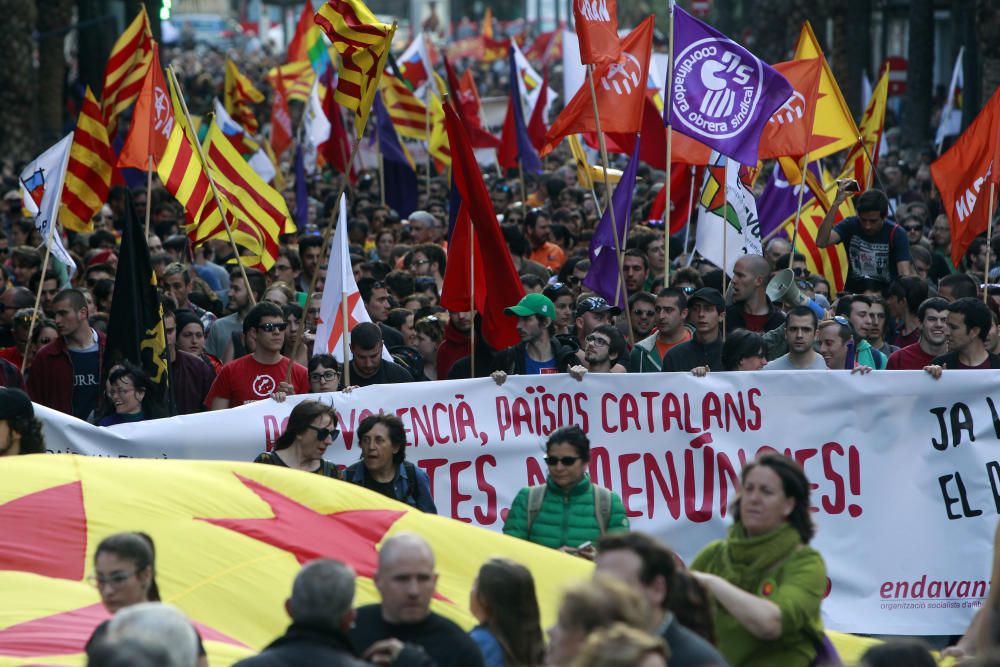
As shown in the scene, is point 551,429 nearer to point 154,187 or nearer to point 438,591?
point 438,591

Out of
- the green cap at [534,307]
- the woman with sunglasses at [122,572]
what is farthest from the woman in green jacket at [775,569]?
the green cap at [534,307]

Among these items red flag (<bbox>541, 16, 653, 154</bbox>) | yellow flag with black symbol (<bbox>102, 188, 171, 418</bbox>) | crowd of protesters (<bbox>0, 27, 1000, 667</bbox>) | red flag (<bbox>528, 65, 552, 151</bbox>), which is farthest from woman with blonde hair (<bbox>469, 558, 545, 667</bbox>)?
red flag (<bbox>528, 65, 552, 151</bbox>)

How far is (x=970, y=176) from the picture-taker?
12.0 m

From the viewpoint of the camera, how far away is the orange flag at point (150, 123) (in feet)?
45.4

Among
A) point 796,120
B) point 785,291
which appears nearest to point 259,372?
point 785,291

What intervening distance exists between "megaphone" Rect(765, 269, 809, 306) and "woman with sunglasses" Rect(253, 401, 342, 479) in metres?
3.97

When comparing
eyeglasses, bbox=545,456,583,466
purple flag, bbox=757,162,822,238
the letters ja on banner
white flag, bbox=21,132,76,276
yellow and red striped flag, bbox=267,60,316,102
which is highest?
yellow and red striped flag, bbox=267,60,316,102

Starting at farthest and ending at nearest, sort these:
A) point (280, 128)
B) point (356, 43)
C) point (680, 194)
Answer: point (280, 128), point (680, 194), point (356, 43)

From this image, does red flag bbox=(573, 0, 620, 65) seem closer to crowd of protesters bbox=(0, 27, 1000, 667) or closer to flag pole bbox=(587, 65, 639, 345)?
flag pole bbox=(587, 65, 639, 345)

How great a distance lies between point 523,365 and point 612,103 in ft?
9.42

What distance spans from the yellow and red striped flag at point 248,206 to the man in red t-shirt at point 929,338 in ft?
14.9

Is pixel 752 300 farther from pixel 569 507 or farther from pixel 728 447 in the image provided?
pixel 569 507

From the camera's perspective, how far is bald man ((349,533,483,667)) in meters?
5.15

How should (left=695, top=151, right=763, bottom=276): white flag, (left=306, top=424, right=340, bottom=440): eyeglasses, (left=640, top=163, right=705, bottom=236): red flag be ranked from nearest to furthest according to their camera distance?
(left=306, top=424, right=340, bottom=440): eyeglasses
(left=695, top=151, right=763, bottom=276): white flag
(left=640, top=163, right=705, bottom=236): red flag
